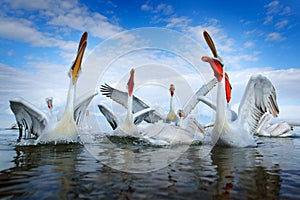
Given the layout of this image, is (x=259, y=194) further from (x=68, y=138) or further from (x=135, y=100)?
(x=135, y=100)

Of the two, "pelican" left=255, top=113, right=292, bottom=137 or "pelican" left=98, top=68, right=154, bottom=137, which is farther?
"pelican" left=255, top=113, right=292, bottom=137

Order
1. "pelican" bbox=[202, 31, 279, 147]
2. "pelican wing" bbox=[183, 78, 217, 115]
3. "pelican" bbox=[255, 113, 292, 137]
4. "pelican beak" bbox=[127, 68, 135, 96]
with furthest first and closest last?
"pelican" bbox=[255, 113, 292, 137] < "pelican wing" bbox=[183, 78, 217, 115] < "pelican beak" bbox=[127, 68, 135, 96] < "pelican" bbox=[202, 31, 279, 147]

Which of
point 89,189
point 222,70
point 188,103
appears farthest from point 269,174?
point 188,103

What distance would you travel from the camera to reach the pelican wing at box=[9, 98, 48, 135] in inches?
350

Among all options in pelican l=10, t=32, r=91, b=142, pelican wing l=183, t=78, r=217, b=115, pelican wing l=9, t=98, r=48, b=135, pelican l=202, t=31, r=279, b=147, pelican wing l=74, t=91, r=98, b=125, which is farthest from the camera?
pelican wing l=183, t=78, r=217, b=115

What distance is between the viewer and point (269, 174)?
4293 mm

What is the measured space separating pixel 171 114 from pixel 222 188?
1423cm

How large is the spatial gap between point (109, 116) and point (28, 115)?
481 centimetres

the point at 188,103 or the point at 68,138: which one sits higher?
the point at 188,103

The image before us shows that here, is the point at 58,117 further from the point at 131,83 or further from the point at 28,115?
the point at 131,83

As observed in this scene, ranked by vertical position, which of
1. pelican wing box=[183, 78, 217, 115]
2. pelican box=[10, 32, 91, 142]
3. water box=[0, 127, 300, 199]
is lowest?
water box=[0, 127, 300, 199]

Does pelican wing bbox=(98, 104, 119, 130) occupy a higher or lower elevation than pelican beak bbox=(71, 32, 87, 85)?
lower

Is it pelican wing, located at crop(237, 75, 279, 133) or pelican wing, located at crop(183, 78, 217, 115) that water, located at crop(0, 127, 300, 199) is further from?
pelican wing, located at crop(183, 78, 217, 115)

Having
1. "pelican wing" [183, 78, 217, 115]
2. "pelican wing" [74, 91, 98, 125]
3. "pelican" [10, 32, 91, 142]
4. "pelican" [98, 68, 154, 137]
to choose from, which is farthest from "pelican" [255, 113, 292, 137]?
"pelican" [10, 32, 91, 142]
